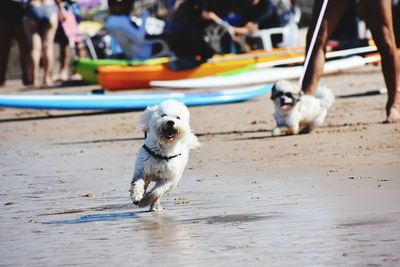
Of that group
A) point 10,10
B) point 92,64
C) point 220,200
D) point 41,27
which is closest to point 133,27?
point 92,64

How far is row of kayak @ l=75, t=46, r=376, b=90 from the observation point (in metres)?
16.4

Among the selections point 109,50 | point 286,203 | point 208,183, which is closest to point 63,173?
point 208,183

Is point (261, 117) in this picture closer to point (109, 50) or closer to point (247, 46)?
point (247, 46)

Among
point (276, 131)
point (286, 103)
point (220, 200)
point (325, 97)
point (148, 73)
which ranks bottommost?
point (148, 73)

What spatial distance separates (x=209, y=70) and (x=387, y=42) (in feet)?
21.6

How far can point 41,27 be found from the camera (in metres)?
17.6

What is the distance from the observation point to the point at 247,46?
19.2 metres

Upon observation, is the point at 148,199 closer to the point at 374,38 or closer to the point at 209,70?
the point at 374,38

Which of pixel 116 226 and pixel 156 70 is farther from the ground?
pixel 116 226

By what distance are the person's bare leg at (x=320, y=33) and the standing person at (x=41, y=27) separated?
7.65 m

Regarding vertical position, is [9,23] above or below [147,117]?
below

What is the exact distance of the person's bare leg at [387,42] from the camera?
993 cm

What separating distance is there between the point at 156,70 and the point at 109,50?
259 inches

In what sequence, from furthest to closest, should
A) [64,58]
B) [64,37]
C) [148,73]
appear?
[64,58] → [64,37] → [148,73]
